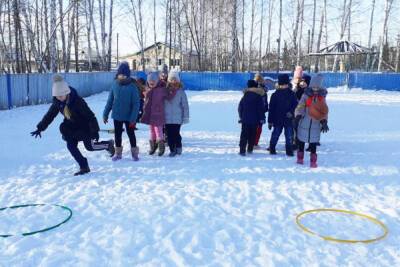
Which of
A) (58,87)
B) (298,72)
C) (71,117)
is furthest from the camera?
(298,72)

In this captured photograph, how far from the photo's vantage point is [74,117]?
5555 millimetres

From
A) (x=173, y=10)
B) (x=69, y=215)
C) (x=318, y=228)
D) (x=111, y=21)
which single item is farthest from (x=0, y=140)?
(x=173, y=10)

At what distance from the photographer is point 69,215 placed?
14.0ft

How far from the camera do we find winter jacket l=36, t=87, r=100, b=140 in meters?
5.50

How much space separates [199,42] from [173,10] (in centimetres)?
392

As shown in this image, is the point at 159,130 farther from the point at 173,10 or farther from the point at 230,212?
the point at 173,10

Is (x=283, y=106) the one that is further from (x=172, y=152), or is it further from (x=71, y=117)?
(x=71, y=117)

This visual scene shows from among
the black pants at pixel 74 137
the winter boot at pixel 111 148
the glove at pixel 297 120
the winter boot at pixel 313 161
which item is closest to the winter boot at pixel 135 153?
the winter boot at pixel 111 148

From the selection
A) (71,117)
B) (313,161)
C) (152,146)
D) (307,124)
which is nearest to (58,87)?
(71,117)

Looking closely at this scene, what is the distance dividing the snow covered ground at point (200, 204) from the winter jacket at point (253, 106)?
709mm

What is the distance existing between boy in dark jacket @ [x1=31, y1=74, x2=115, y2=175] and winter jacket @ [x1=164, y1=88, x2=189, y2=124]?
1.52 meters

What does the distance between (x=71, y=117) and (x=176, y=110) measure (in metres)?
1.96

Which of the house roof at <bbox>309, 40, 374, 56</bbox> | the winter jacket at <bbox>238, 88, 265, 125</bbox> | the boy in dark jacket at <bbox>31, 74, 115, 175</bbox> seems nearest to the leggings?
the boy in dark jacket at <bbox>31, 74, 115, 175</bbox>

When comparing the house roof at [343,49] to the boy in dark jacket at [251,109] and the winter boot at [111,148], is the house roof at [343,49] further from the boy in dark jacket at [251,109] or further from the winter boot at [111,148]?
the winter boot at [111,148]
